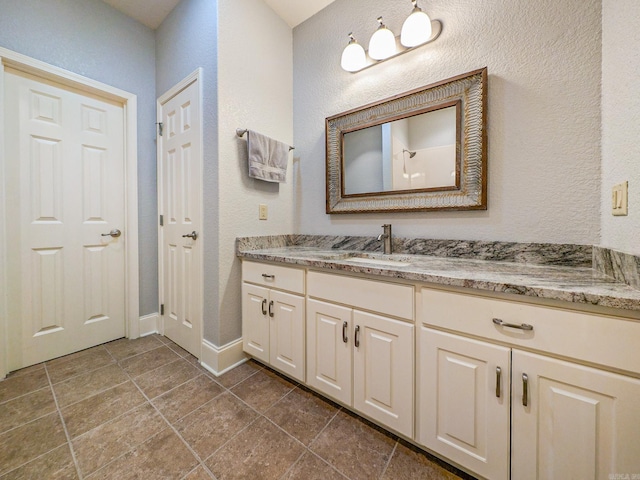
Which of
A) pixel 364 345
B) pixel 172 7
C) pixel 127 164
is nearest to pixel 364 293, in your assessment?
pixel 364 345

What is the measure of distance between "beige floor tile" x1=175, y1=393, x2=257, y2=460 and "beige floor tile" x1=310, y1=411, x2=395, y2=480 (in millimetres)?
400

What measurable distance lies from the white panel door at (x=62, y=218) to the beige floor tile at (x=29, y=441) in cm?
76

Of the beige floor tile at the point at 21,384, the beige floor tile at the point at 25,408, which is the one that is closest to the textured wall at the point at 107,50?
the beige floor tile at the point at 21,384

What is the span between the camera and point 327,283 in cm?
124

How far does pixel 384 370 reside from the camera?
1068 millimetres

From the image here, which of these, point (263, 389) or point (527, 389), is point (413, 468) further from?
point (263, 389)

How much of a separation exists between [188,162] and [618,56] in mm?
2273

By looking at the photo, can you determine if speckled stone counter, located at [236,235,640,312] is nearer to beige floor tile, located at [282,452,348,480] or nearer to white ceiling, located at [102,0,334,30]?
beige floor tile, located at [282,452,348,480]

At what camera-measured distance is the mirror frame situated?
1256mm

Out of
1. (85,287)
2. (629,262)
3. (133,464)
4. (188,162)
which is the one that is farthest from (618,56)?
(85,287)

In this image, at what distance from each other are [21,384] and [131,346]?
561 millimetres

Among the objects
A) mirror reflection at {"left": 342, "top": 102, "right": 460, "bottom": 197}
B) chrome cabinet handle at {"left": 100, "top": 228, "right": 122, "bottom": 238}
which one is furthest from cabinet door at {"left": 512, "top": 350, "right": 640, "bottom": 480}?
chrome cabinet handle at {"left": 100, "top": 228, "right": 122, "bottom": 238}

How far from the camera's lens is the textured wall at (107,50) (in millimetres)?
1579

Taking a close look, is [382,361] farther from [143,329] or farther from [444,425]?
[143,329]
